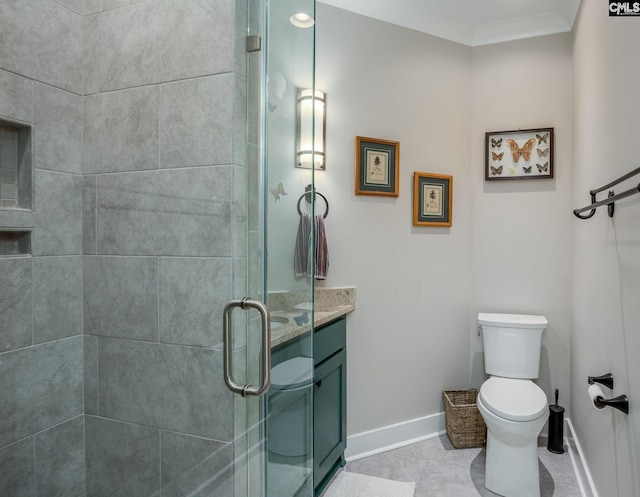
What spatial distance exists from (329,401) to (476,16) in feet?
8.75

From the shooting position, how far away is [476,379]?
9.32ft

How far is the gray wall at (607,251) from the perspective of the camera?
1338 mm

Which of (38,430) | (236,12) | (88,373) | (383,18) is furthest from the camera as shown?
(383,18)

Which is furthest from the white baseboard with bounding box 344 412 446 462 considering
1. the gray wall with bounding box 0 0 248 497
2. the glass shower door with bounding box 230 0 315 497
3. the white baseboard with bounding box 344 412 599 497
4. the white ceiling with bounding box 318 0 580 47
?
the white ceiling with bounding box 318 0 580 47

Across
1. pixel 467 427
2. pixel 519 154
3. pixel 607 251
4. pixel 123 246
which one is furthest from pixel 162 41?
pixel 467 427

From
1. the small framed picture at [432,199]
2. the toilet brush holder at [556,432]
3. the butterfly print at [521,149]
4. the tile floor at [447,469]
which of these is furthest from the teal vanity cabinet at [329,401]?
the butterfly print at [521,149]

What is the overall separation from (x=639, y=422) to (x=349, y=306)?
1.43 meters

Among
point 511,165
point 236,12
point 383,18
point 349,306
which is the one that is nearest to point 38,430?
point 236,12

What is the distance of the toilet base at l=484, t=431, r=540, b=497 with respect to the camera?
2.02 metres

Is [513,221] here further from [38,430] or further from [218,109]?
[38,430]

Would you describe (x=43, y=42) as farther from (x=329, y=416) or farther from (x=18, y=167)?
(x=329, y=416)

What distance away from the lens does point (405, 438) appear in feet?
8.63

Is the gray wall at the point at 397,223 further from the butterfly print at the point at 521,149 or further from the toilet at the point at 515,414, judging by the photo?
the toilet at the point at 515,414

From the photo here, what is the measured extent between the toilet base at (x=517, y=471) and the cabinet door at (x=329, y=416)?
2.79 feet
